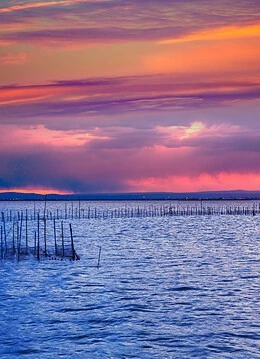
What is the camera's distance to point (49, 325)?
2495 centimetres

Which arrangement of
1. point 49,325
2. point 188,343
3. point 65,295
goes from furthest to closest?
point 65,295, point 49,325, point 188,343

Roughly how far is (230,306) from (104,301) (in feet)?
19.9

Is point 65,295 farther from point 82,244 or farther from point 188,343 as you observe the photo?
point 82,244

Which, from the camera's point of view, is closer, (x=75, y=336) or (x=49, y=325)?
(x=75, y=336)

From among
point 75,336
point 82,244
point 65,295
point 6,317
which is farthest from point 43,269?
point 82,244

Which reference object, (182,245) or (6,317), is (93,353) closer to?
(6,317)

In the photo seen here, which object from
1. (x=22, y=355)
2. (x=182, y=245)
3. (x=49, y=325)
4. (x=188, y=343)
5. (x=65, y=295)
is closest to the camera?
(x=22, y=355)

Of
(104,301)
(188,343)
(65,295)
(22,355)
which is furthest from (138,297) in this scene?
(22,355)

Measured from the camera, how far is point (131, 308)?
92.4 feet

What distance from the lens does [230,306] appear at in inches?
1136

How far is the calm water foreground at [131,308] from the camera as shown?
21672mm

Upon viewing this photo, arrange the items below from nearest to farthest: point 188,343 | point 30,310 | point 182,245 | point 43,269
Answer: point 188,343
point 30,310
point 43,269
point 182,245

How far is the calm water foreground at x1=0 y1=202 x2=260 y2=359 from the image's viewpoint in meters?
21.7

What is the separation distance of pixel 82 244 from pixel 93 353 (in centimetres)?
4428
